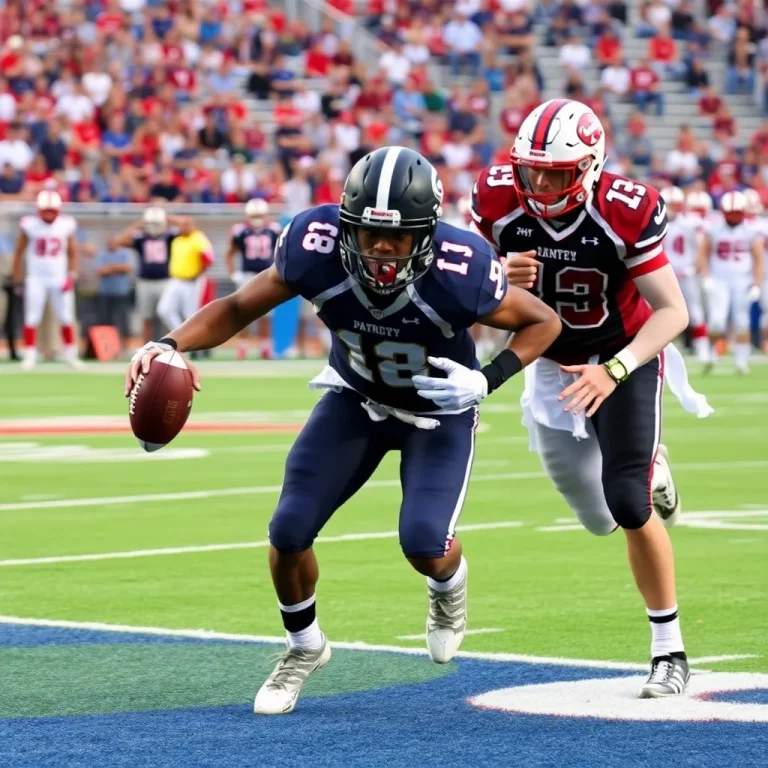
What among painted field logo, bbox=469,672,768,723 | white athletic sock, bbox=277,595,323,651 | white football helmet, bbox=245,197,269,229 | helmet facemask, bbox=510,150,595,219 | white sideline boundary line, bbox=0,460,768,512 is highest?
helmet facemask, bbox=510,150,595,219

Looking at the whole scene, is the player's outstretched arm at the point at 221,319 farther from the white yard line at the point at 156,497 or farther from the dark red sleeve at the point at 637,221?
the white yard line at the point at 156,497

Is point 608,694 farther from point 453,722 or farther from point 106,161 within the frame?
point 106,161

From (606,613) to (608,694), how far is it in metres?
1.46

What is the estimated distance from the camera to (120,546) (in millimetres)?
8398

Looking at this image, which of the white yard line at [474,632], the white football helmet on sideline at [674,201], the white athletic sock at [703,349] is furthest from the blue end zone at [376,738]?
the white football helmet on sideline at [674,201]

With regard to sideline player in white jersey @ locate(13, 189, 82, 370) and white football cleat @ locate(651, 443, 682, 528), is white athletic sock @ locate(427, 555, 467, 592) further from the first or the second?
sideline player in white jersey @ locate(13, 189, 82, 370)

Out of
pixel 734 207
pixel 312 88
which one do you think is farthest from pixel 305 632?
pixel 312 88

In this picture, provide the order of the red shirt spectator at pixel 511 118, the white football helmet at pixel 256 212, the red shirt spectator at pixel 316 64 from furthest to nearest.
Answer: the red shirt spectator at pixel 316 64 < the red shirt spectator at pixel 511 118 < the white football helmet at pixel 256 212

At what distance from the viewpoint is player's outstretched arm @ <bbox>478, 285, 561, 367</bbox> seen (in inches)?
214

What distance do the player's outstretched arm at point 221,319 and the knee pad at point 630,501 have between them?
1.14m

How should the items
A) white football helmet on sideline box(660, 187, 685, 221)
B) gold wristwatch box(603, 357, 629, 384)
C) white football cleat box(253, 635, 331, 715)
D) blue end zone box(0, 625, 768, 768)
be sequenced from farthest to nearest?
1. white football helmet on sideline box(660, 187, 685, 221)
2. gold wristwatch box(603, 357, 629, 384)
3. white football cleat box(253, 635, 331, 715)
4. blue end zone box(0, 625, 768, 768)

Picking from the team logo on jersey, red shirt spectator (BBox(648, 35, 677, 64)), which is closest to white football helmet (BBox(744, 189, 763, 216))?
red shirt spectator (BBox(648, 35, 677, 64))

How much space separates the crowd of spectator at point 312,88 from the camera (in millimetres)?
24891

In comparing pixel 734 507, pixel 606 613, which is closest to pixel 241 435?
pixel 734 507
